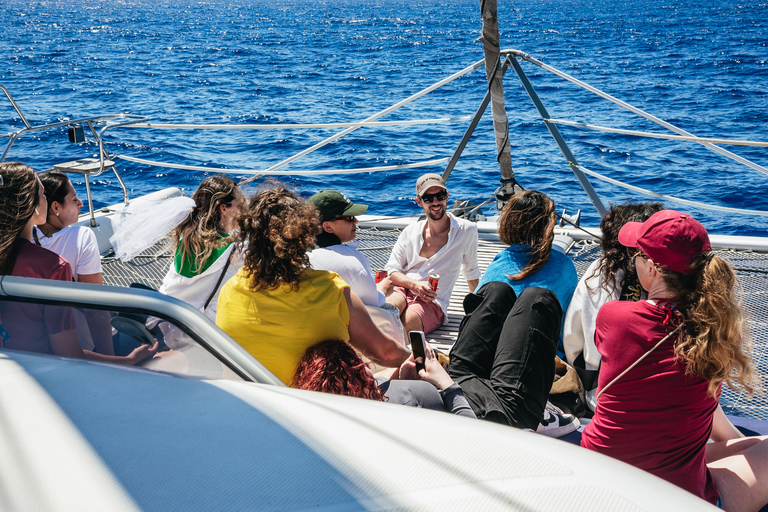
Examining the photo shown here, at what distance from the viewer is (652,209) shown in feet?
8.00

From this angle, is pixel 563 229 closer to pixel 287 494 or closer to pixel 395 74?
pixel 287 494

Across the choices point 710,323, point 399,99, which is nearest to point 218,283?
point 710,323

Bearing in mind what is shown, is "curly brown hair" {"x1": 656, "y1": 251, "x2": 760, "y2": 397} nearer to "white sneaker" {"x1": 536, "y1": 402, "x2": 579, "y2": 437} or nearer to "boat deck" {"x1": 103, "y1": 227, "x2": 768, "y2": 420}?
"white sneaker" {"x1": 536, "y1": 402, "x2": 579, "y2": 437}

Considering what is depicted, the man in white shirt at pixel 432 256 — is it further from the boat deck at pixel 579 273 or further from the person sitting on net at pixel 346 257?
the person sitting on net at pixel 346 257

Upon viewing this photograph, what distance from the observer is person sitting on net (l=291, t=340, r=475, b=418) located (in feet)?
5.59

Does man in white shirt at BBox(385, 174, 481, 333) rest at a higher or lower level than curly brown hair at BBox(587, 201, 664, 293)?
lower

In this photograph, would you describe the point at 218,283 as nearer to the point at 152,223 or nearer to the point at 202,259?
the point at 202,259

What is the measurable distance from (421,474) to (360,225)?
3.98m

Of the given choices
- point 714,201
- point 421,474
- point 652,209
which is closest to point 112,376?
point 421,474

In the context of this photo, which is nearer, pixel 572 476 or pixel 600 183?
pixel 572 476

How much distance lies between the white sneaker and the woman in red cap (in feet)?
1.57

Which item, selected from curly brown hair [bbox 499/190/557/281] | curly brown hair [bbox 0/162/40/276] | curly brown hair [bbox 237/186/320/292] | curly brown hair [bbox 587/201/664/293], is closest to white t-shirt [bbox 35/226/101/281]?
curly brown hair [bbox 0/162/40/276]

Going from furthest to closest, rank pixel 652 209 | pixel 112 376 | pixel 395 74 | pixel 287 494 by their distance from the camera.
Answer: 1. pixel 395 74
2. pixel 652 209
3. pixel 112 376
4. pixel 287 494

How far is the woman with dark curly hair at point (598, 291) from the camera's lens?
2.27m
